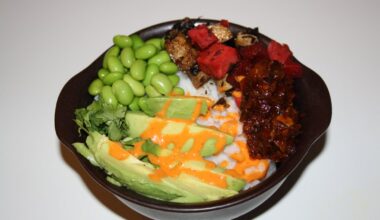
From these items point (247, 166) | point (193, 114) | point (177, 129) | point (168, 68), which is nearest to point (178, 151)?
point (177, 129)

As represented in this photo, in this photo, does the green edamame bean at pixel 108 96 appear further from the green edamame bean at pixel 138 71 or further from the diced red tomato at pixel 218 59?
the diced red tomato at pixel 218 59

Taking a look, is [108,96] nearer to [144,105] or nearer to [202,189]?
[144,105]

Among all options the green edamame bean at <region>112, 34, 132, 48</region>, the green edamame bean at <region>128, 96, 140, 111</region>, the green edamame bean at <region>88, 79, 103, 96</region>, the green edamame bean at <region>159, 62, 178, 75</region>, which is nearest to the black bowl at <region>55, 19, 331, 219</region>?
the green edamame bean at <region>88, 79, 103, 96</region>

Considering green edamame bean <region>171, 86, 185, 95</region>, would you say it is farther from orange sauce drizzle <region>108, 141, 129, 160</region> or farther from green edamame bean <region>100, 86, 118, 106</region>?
orange sauce drizzle <region>108, 141, 129, 160</region>
